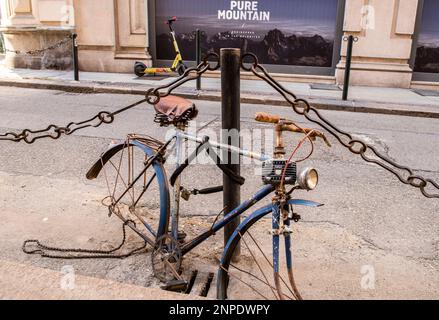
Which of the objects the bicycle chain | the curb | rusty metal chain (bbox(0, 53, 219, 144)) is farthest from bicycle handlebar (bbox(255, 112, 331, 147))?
the curb

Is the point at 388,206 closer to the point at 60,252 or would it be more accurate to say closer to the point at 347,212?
the point at 347,212

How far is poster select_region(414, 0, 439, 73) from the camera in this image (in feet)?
37.1

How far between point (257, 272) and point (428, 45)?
10.3 m

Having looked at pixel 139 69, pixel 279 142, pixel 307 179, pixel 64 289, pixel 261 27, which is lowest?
pixel 139 69

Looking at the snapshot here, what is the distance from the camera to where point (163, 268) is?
3.13 meters

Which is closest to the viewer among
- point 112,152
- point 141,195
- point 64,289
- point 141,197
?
point 64,289

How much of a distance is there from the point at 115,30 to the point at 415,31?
7.59 m

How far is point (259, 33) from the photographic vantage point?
40.3 ft

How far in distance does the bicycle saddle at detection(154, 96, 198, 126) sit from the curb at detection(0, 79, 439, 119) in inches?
255

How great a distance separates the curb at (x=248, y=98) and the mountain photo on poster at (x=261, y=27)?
9.46ft

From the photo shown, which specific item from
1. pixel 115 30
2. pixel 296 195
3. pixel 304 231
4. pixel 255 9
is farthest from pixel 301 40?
pixel 304 231

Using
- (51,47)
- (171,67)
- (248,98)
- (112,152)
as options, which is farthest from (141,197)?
(51,47)

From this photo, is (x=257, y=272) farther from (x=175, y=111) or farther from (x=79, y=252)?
(x=79, y=252)

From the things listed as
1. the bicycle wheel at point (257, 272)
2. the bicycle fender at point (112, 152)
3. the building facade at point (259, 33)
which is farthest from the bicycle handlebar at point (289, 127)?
the building facade at point (259, 33)
